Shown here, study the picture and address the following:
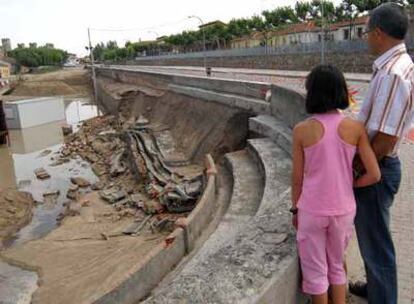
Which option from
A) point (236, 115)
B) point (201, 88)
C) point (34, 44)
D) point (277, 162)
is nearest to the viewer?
point (277, 162)

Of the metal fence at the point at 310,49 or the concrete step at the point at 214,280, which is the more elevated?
the metal fence at the point at 310,49

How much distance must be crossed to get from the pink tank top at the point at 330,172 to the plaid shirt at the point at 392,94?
0.23m

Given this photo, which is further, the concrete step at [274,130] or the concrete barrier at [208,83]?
the concrete barrier at [208,83]

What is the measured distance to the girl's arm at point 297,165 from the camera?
284 cm

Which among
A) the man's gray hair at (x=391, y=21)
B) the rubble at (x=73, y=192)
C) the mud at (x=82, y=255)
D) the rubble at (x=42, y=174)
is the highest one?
the man's gray hair at (x=391, y=21)

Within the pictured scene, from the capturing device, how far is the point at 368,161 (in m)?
2.79

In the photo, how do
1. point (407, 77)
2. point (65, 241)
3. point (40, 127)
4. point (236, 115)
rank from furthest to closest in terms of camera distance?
1. point (40, 127)
2. point (236, 115)
3. point (65, 241)
4. point (407, 77)

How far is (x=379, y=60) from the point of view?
Result: 2.84 m

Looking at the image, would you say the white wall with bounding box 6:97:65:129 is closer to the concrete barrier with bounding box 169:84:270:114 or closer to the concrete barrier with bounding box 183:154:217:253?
the concrete barrier with bounding box 169:84:270:114

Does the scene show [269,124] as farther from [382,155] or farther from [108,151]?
[108,151]

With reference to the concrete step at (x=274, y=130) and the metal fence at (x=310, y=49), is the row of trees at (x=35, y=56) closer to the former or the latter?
the metal fence at (x=310, y=49)

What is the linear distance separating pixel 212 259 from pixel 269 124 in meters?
10.2

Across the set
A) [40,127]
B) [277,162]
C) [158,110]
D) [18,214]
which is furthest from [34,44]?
[277,162]

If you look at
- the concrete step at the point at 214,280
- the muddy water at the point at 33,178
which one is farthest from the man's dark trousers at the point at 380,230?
the muddy water at the point at 33,178
